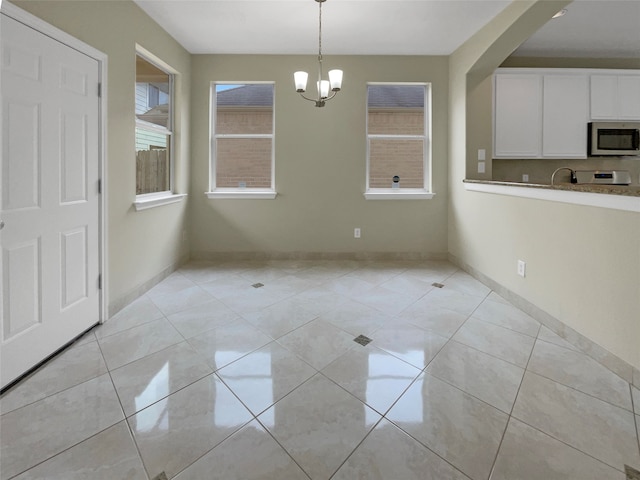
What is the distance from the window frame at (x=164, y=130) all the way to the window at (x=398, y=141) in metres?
2.43

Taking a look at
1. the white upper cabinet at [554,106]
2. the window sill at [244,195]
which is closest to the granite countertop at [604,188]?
the white upper cabinet at [554,106]

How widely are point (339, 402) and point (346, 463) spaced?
34 centimetres

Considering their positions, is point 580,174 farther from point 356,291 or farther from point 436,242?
point 356,291

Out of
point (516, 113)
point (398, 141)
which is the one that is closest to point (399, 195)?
point (398, 141)

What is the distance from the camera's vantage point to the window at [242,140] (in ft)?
13.6

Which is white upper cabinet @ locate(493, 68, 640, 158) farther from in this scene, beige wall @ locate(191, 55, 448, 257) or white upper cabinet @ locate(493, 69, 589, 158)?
beige wall @ locate(191, 55, 448, 257)

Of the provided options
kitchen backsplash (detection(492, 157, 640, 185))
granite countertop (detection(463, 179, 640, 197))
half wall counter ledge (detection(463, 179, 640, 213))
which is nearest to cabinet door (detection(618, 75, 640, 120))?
kitchen backsplash (detection(492, 157, 640, 185))

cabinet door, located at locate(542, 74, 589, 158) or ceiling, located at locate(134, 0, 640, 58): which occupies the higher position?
ceiling, located at locate(134, 0, 640, 58)

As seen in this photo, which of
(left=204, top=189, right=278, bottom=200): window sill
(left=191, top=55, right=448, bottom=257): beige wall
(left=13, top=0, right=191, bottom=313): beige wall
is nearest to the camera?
(left=13, top=0, right=191, bottom=313): beige wall

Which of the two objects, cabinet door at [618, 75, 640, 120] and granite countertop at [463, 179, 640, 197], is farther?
cabinet door at [618, 75, 640, 120]

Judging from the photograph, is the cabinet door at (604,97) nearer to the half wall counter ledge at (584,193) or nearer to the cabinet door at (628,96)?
the cabinet door at (628,96)

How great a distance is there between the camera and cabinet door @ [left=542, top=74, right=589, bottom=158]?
3.85 meters

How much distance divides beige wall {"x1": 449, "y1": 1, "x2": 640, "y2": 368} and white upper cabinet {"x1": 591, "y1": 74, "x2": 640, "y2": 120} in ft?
4.83

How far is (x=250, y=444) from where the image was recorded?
1289 mm
